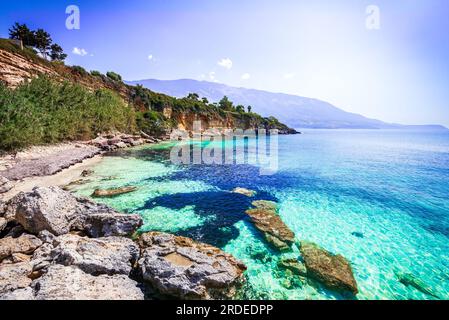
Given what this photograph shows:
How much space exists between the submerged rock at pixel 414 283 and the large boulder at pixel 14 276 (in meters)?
12.4

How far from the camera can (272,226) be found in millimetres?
11359

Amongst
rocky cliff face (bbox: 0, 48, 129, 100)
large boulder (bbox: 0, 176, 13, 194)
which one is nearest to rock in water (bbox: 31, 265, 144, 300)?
large boulder (bbox: 0, 176, 13, 194)

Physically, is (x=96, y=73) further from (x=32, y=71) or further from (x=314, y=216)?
(x=314, y=216)

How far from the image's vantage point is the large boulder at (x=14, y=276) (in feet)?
18.5

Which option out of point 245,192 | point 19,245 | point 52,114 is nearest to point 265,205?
point 245,192

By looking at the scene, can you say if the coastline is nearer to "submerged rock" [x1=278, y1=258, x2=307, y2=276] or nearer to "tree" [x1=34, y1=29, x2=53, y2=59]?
"submerged rock" [x1=278, y1=258, x2=307, y2=276]

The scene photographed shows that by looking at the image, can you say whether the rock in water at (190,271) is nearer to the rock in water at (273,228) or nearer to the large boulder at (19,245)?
the rock in water at (273,228)

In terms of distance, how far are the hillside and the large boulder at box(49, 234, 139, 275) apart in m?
22.1

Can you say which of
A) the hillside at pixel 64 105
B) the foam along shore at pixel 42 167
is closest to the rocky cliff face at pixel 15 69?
the hillside at pixel 64 105

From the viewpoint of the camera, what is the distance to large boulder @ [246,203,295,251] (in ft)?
32.7

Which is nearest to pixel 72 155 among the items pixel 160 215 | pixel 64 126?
pixel 64 126

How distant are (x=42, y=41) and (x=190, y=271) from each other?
76.0 metres
